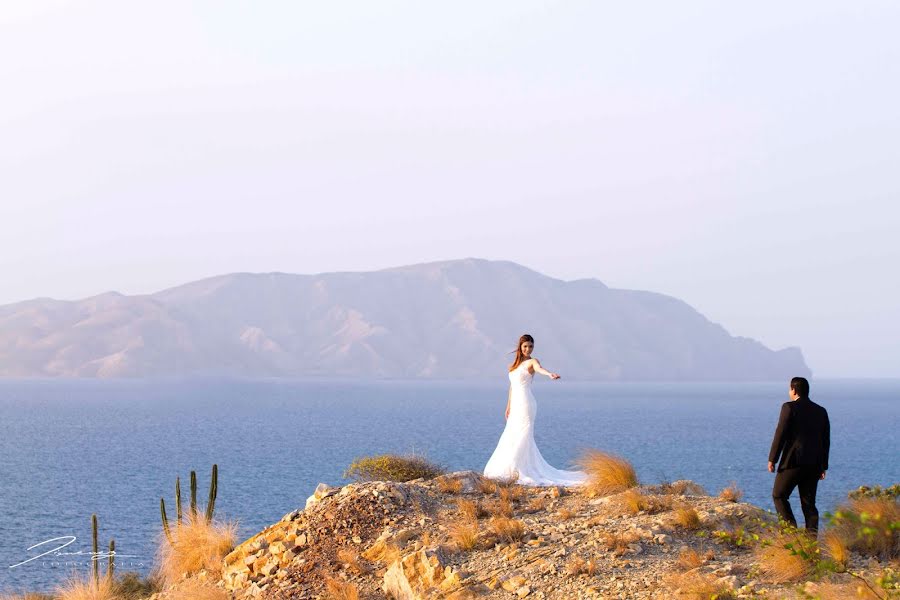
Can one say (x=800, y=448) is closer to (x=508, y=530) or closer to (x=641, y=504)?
(x=641, y=504)

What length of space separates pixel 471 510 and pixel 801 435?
550cm

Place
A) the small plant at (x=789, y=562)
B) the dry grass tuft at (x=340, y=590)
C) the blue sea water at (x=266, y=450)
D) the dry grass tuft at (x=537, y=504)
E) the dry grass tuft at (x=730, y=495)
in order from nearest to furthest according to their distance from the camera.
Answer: the small plant at (x=789, y=562) < the dry grass tuft at (x=340, y=590) < the dry grass tuft at (x=730, y=495) < the dry grass tuft at (x=537, y=504) < the blue sea water at (x=266, y=450)

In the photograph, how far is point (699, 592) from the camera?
12133 mm

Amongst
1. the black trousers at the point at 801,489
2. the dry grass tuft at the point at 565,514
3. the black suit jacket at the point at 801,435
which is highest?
the black suit jacket at the point at 801,435

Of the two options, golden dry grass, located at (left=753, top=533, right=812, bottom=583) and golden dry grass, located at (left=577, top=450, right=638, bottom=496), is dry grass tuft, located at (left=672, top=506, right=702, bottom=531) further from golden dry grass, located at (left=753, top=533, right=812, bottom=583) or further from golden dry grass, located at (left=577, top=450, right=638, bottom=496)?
golden dry grass, located at (left=577, top=450, right=638, bottom=496)

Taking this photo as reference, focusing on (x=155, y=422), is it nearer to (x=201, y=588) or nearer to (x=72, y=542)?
(x=72, y=542)

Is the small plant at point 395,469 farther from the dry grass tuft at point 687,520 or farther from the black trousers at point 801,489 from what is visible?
the black trousers at point 801,489

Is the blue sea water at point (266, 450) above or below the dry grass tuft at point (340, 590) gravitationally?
below

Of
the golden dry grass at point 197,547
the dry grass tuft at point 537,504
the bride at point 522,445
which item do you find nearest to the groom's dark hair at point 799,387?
the dry grass tuft at point 537,504

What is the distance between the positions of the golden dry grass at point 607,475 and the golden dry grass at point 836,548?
14.4 feet

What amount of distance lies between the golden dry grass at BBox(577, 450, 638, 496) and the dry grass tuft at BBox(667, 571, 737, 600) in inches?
185

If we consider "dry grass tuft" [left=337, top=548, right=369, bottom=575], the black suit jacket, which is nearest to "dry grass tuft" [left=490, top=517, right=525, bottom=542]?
"dry grass tuft" [left=337, top=548, right=369, bottom=575]

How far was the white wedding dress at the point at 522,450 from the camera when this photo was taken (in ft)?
62.2

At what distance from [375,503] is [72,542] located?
113 ft
